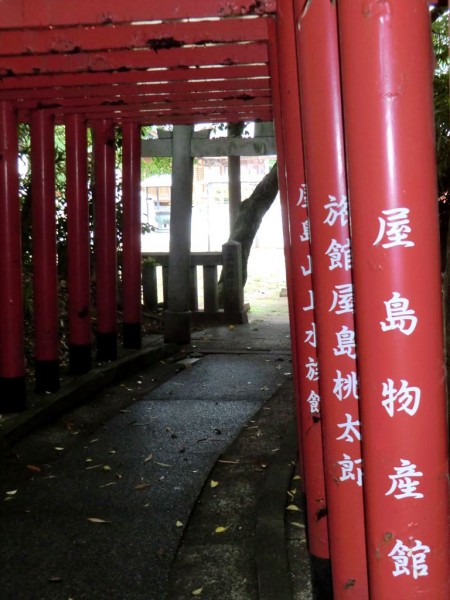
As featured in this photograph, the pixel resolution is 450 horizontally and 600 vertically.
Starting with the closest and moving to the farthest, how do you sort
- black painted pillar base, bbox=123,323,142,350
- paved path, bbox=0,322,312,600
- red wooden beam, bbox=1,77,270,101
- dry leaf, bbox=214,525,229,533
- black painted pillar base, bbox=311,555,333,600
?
black painted pillar base, bbox=311,555,333,600
paved path, bbox=0,322,312,600
dry leaf, bbox=214,525,229,533
red wooden beam, bbox=1,77,270,101
black painted pillar base, bbox=123,323,142,350

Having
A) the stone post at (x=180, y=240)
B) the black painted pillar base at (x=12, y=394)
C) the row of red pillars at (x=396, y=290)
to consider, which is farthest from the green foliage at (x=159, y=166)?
the row of red pillars at (x=396, y=290)

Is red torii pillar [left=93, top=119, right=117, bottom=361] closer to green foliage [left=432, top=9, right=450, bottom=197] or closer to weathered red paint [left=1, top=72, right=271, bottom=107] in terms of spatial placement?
weathered red paint [left=1, top=72, right=271, bottom=107]

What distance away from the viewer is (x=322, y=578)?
11.3ft

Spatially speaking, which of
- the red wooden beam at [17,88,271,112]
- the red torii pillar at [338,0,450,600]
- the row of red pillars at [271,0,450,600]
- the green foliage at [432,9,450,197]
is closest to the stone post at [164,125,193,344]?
the red wooden beam at [17,88,271,112]

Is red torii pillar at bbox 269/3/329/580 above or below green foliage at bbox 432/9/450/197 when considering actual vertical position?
below

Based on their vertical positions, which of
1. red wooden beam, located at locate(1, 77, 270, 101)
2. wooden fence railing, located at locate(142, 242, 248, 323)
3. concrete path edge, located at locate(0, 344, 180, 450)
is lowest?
concrete path edge, located at locate(0, 344, 180, 450)

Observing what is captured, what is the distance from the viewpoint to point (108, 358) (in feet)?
29.9

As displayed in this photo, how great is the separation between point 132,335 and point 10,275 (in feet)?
10.5

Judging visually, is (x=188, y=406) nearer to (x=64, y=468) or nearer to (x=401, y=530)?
(x=64, y=468)

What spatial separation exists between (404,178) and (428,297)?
1.05ft

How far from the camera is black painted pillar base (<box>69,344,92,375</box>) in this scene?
8.29 m

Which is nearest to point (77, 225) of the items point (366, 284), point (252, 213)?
point (366, 284)

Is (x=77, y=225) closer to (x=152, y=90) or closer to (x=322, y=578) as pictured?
(x=152, y=90)

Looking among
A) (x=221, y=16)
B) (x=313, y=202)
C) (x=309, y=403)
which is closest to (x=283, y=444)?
(x=309, y=403)
